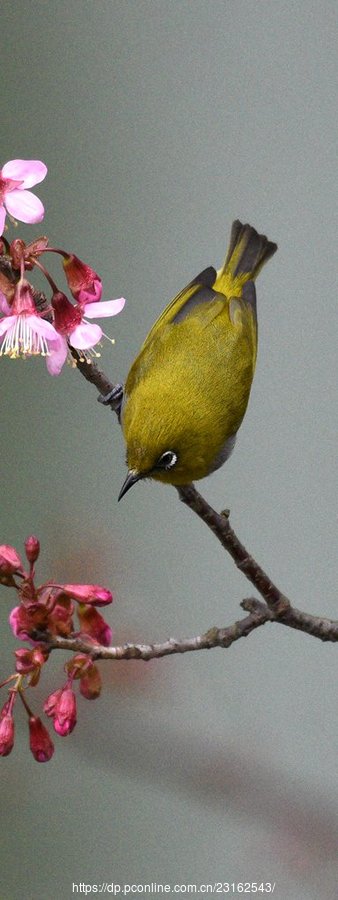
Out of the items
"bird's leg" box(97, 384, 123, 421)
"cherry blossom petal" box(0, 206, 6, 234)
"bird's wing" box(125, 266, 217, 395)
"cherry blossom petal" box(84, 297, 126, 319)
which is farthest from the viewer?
"bird's wing" box(125, 266, 217, 395)

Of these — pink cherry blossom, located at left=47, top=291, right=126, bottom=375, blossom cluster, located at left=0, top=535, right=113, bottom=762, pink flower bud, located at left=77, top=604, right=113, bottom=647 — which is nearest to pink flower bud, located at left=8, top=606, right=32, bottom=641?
blossom cluster, located at left=0, top=535, right=113, bottom=762

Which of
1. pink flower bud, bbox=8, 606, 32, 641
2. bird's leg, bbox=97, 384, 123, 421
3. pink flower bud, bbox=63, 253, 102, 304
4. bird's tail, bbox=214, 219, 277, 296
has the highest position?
bird's tail, bbox=214, 219, 277, 296

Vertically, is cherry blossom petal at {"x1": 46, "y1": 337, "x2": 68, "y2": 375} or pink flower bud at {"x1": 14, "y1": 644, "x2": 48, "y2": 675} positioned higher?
cherry blossom petal at {"x1": 46, "y1": 337, "x2": 68, "y2": 375}

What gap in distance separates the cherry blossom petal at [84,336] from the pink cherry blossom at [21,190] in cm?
20

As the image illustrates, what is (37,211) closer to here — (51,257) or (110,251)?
(51,257)

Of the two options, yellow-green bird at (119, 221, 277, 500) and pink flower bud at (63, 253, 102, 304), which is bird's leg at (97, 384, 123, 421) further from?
pink flower bud at (63, 253, 102, 304)

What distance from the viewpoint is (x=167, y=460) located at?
2.42m

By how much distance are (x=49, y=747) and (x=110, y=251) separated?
326 centimetres

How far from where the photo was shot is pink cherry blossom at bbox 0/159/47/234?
168cm

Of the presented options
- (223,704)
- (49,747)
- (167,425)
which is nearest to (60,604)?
(49,747)

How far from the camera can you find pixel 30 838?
452 cm

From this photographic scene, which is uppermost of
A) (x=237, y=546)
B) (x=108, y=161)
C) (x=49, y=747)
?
(x=108, y=161)

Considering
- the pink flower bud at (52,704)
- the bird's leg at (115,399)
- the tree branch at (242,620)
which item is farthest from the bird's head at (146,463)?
the pink flower bud at (52,704)

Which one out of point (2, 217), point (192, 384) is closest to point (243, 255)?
point (192, 384)
